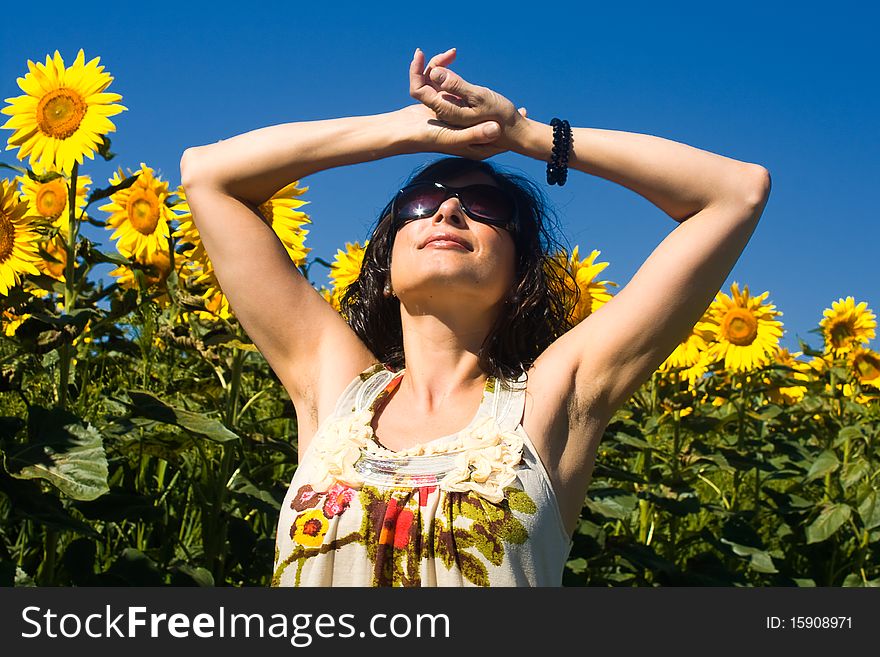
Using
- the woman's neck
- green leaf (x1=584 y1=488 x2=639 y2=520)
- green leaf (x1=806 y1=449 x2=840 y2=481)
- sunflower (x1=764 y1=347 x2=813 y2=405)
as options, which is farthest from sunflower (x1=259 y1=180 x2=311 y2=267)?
sunflower (x1=764 y1=347 x2=813 y2=405)

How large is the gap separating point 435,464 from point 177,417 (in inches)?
34.7

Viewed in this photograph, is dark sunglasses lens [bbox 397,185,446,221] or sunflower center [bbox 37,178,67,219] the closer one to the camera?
dark sunglasses lens [bbox 397,185,446,221]

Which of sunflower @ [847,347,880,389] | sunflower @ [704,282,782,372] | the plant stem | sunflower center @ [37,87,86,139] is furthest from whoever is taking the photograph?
sunflower @ [847,347,880,389]

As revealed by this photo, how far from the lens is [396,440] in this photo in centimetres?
216

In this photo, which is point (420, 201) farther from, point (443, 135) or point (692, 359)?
point (692, 359)

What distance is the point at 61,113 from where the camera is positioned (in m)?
3.06

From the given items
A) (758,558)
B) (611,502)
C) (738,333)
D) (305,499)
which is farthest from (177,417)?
(738,333)

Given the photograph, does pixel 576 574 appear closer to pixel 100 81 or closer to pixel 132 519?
pixel 132 519

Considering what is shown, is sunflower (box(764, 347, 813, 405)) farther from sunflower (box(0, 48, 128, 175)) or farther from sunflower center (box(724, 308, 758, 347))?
sunflower (box(0, 48, 128, 175))

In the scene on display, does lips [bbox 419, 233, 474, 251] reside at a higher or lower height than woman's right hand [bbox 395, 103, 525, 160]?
lower

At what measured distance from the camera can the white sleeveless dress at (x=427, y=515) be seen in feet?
6.41

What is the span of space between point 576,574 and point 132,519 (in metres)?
1.63

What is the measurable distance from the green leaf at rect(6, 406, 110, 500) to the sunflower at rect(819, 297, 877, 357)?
Result: 4.04 m

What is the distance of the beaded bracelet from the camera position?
2293 mm
